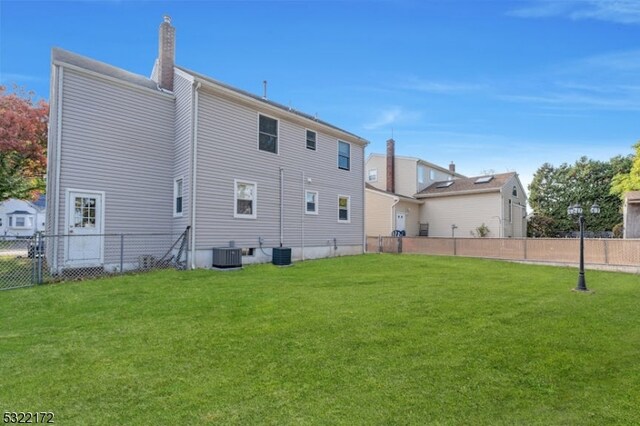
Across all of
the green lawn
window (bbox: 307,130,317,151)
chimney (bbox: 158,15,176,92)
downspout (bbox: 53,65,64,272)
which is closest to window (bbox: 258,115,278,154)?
window (bbox: 307,130,317,151)

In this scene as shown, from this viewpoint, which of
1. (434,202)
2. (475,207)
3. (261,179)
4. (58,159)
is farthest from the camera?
(434,202)

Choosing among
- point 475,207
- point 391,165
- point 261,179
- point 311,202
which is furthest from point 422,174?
point 261,179

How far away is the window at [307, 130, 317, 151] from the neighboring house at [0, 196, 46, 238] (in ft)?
96.4

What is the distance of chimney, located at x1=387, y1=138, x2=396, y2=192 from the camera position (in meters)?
24.6

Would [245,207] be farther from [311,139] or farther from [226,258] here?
[311,139]

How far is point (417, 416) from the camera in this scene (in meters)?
2.70

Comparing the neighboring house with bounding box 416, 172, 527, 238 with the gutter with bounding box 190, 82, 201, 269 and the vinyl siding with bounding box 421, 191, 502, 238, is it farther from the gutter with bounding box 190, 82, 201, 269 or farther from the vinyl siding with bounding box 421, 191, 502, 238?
the gutter with bounding box 190, 82, 201, 269

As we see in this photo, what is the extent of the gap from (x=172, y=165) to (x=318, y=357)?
10.1 m

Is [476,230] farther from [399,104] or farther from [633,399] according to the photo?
[633,399]

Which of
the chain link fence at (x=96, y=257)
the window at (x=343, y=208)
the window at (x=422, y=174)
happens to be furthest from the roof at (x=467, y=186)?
the chain link fence at (x=96, y=257)

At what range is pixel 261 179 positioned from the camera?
1267cm

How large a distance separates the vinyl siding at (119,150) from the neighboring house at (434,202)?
14.0 m

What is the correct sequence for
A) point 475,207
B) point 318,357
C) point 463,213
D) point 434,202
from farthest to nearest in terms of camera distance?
point 434,202, point 463,213, point 475,207, point 318,357

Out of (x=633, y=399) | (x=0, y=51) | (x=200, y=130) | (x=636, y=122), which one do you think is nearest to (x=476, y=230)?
(x=636, y=122)
